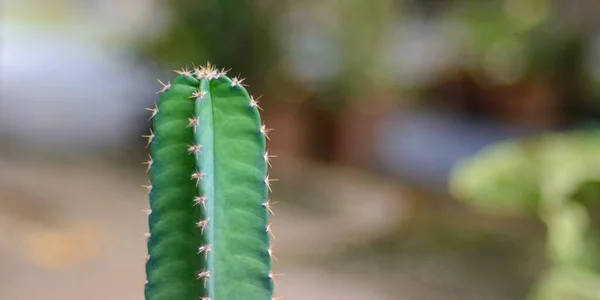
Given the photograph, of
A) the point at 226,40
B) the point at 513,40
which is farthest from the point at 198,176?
the point at 513,40

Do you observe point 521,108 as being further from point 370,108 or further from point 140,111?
point 140,111

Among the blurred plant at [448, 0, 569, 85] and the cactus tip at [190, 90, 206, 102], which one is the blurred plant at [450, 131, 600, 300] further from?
the blurred plant at [448, 0, 569, 85]

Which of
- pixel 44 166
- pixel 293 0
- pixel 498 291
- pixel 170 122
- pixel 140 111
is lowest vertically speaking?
pixel 170 122

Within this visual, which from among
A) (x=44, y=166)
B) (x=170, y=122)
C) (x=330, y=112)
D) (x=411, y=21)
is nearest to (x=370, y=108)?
(x=330, y=112)

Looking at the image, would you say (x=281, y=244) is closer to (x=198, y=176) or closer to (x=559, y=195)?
(x=559, y=195)

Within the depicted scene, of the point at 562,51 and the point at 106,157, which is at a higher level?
the point at 562,51

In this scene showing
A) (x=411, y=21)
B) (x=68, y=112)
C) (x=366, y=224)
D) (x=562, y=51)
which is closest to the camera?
(x=366, y=224)
